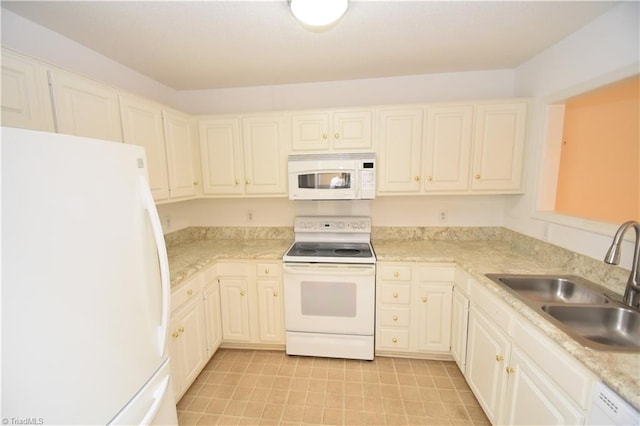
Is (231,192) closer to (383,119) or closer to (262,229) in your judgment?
(262,229)

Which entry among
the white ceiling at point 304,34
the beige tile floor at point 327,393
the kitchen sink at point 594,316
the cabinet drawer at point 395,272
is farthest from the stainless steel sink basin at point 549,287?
the white ceiling at point 304,34

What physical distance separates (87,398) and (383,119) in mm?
2452

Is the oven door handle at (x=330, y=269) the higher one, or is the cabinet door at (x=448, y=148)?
the cabinet door at (x=448, y=148)

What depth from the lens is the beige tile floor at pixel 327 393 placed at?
174 cm

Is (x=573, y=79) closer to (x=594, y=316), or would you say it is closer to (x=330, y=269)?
(x=594, y=316)

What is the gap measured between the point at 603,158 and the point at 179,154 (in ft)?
12.9

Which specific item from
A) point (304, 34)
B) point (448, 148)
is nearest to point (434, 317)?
point (448, 148)

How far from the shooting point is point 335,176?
2.32 meters

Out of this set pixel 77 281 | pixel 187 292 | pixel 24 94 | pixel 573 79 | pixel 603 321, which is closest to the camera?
pixel 77 281

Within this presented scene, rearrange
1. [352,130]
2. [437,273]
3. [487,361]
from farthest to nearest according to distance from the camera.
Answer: [352,130] → [437,273] → [487,361]

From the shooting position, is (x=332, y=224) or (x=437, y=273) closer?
(x=437, y=273)

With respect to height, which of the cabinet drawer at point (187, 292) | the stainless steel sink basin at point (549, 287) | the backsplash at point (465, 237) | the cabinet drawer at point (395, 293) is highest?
the backsplash at point (465, 237)

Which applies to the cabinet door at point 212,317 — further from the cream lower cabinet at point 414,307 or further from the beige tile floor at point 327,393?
the cream lower cabinet at point 414,307

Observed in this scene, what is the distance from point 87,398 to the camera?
0.85 m
